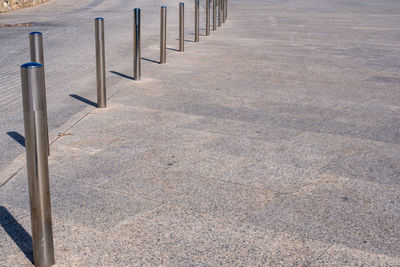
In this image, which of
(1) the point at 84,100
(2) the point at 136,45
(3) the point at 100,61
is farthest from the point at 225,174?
(2) the point at 136,45

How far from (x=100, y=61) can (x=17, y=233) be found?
3.35 metres

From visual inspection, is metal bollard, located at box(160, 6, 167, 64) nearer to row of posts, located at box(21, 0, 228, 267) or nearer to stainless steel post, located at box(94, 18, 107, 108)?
stainless steel post, located at box(94, 18, 107, 108)

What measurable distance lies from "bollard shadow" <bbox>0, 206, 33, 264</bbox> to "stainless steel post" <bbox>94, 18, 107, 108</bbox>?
9.50 feet

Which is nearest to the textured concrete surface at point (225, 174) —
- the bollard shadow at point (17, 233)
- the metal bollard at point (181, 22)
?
the bollard shadow at point (17, 233)

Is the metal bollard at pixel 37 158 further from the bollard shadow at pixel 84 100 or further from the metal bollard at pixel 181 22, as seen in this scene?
the metal bollard at pixel 181 22

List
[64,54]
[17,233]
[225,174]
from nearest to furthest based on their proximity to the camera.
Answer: [17,233], [225,174], [64,54]

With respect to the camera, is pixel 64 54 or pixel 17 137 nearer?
pixel 17 137

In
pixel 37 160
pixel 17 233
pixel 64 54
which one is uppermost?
pixel 37 160

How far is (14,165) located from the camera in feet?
16.8

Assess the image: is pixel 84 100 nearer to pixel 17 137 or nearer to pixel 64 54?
pixel 17 137

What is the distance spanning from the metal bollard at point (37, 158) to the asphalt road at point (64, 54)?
204 cm

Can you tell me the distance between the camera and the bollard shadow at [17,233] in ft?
11.7

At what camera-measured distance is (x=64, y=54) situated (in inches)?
465

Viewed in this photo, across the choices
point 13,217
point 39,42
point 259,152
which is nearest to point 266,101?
point 259,152
